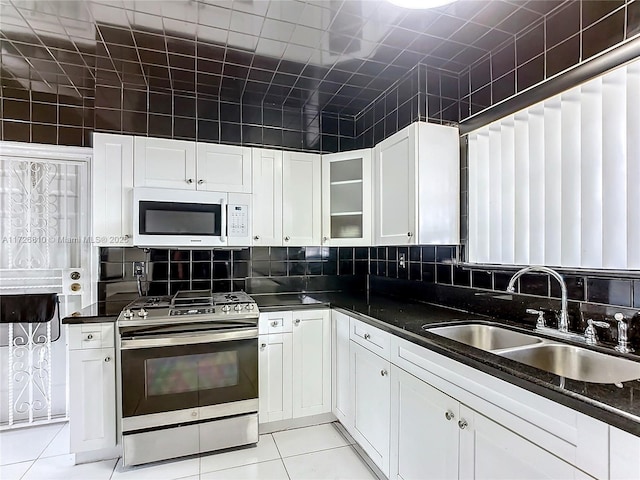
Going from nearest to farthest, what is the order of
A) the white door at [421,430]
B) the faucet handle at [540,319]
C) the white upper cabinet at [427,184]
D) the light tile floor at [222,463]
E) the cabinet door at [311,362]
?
the white door at [421,430]
the faucet handle at [540,319]
the light tile floor at [222,463]
the white upper cabinet at [427,184]
the cabinet door at [311,362]

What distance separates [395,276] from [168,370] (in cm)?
173

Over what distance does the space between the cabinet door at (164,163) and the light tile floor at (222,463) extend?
1736 mm

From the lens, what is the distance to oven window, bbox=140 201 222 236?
2352 millimetres

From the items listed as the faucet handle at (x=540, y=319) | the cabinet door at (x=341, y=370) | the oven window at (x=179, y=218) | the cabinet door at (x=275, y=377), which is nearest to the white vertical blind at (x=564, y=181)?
the faucet handle at (x=540, y=319)

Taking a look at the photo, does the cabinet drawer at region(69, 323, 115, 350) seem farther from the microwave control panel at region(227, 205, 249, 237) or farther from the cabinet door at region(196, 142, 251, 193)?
the cabinet door at region(196, 142, 251, 193)

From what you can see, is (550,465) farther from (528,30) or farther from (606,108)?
(528,30)

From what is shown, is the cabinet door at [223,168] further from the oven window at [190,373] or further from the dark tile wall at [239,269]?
the oven window at [190,373]

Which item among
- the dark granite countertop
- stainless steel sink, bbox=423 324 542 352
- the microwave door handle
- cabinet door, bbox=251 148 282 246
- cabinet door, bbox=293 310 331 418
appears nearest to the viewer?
the dark granite countertop

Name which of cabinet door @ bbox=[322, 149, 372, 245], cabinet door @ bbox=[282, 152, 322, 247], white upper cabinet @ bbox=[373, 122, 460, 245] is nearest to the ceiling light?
white upper cabinet @ bbox=[373, 122, 460, 245]

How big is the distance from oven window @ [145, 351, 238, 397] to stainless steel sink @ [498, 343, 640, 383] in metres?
1.53

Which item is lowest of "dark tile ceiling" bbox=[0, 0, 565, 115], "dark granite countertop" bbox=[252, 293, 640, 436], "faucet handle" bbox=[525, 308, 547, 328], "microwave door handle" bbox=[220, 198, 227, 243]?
"dark granite countertop" bbox=[252, 293, 640, 436]

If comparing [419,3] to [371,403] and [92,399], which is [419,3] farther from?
[92,399]

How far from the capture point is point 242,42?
2.01 m

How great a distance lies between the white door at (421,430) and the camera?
1341 mm
